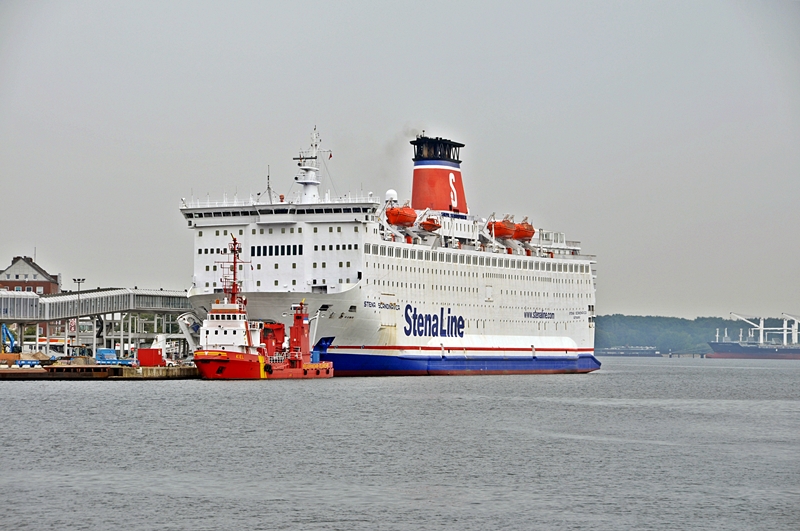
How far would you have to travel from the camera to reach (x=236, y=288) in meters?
59.0

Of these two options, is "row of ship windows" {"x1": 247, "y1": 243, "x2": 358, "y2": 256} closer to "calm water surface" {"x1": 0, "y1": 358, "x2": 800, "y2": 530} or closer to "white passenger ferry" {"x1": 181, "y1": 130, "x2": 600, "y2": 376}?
"white passenger ferry" {"x1": 181, "y1": 130, "x2": 600, "y2": 376}

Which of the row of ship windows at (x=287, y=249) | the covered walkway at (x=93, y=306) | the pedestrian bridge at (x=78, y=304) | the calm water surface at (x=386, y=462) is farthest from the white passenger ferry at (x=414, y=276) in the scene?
the pedestrian bridge at (x=78, y=304)

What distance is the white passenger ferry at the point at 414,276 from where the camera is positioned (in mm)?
61219

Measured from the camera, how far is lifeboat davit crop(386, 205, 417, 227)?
67312mm

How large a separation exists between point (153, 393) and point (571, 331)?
3651 centimetres

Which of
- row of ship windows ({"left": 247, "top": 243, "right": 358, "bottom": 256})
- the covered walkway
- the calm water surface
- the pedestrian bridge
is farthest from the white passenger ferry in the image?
the pedestrian bridge

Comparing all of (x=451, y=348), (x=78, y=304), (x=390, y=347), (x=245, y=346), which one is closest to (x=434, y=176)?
(x=451, y=348)

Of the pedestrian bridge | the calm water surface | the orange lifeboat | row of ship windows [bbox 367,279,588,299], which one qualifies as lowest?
the calm water surface

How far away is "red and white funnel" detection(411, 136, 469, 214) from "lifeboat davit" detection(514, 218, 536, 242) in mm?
3912

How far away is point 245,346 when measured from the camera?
5834cm

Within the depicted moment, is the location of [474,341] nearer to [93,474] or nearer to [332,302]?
[332,302]

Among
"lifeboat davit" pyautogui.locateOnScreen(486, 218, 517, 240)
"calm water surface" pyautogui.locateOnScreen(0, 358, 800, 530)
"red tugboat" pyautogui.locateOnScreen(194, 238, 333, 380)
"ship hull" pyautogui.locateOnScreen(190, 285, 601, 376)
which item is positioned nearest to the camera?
"calm water surface" pyautogui.locateOnScreen(0, 358, 800, 530)

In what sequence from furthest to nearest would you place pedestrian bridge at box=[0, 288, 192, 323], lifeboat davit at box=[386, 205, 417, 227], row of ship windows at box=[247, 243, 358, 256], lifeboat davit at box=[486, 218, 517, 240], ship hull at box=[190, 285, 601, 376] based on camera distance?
1. pedestrian bridge at box=[0, 288, 192, 323]
2. lifeboat davit at box=[486, 218, 517, 240]
3. lifeboat davit at box=[386, 205, 417, 227]
4. row of ship windows at box=[247, 243, 358, 256]
5. ship hull at box=[190, 285, 601, 376]

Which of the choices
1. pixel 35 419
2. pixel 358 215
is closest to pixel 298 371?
pixel 358 215
